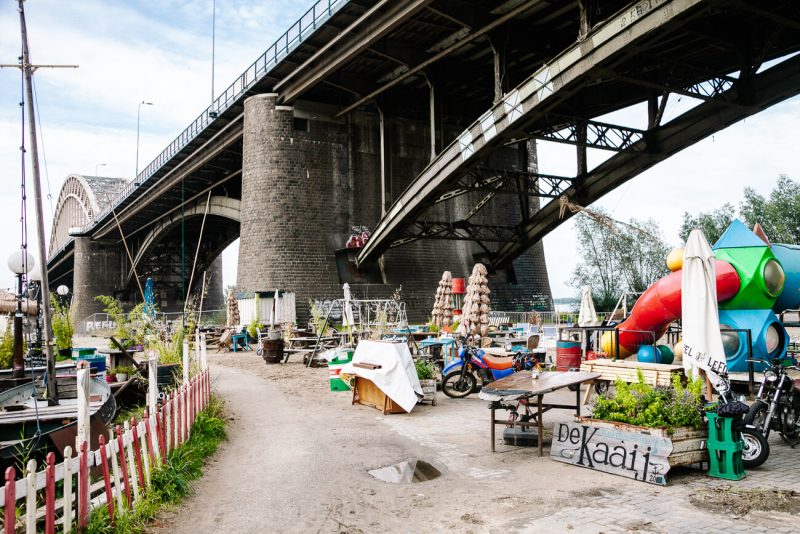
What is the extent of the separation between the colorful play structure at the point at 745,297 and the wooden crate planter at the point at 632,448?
496cm

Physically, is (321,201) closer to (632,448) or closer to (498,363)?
(498,363)

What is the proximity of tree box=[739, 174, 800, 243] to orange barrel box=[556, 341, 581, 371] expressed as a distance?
123 feet

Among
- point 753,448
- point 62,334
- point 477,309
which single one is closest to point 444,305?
point 477,309

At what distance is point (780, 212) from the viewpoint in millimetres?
45688

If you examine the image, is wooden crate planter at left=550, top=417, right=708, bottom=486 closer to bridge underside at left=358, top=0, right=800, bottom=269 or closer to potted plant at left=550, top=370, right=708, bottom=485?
potted plant at left=550, top=370, right=708, bottom=485

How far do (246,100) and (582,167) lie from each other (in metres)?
15.3

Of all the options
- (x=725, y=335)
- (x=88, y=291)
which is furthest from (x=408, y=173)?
(x=88, y=291)

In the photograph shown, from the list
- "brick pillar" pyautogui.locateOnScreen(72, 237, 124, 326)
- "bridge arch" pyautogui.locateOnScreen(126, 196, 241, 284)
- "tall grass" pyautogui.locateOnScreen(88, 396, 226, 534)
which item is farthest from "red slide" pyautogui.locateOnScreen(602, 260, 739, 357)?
"brick pillar" pyautogui.locateOnScreen(72, 237, 124, 326)

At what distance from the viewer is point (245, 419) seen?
10453 mm

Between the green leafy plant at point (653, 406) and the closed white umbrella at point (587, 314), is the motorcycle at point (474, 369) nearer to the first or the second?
the green leafy plant at point (653, 406)

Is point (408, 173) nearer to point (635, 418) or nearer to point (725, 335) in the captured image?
A: point (725, 335)

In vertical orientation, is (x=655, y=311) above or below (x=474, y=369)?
above

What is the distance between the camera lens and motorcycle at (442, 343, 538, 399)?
12.3m

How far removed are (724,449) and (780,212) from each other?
46604 mm
